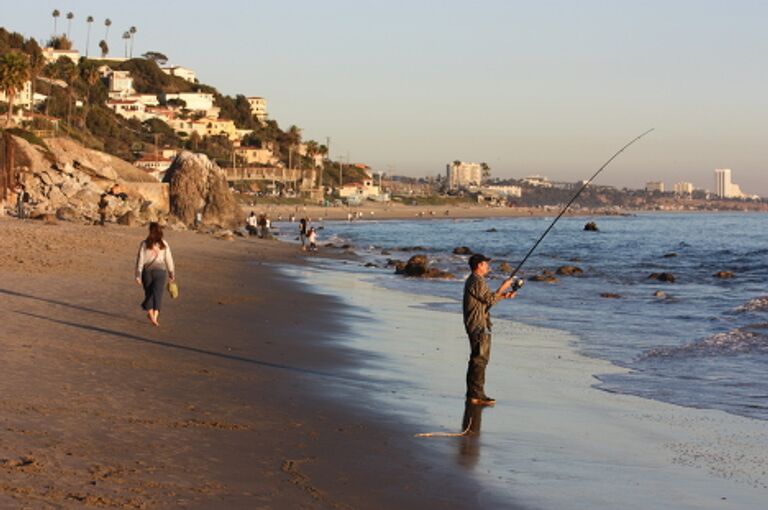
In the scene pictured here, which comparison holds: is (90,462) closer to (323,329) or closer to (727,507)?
(727,507)

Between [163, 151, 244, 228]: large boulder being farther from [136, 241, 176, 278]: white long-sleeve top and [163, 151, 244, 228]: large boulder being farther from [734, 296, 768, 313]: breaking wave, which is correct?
[136, 241, 176, 278]: white long-sleeve top

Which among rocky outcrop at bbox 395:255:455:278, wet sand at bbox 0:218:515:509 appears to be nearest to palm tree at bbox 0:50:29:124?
rocky outcrop at bbox 395:255:455:278

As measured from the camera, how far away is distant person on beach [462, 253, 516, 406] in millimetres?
9453

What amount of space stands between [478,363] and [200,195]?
52.4 m

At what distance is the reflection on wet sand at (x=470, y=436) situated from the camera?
287 inches

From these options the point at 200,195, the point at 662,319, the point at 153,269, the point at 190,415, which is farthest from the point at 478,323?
the point at 200,195

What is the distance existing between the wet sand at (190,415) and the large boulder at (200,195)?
1751 inches

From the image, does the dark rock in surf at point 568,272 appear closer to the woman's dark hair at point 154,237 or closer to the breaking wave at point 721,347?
the breaking wave at point 721,347

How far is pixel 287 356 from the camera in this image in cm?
1188

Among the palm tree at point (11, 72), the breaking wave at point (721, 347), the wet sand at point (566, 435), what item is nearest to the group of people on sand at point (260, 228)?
the palm tree at point (11, 72)

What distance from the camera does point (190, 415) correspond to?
25.3 ft

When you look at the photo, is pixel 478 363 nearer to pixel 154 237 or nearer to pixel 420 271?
pixel 154 237

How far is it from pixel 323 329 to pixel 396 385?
4886mm

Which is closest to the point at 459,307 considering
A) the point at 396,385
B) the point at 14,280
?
the point at 14,280
